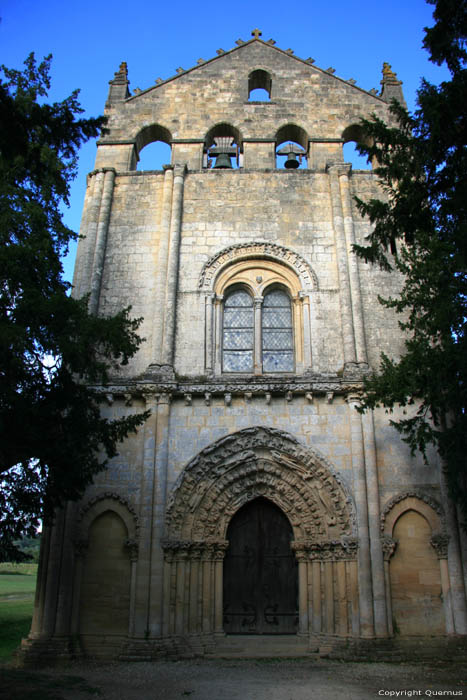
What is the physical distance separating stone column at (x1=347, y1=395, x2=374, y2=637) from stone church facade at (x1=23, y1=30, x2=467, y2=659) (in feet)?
0.09

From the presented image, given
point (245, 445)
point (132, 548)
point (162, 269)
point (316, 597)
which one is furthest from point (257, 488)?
point (162, 269)

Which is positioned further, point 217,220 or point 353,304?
point 217,220

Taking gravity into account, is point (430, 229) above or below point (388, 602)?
above

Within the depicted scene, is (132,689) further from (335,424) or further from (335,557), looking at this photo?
(335,424)

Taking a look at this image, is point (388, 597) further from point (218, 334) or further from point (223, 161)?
point (223, 161)

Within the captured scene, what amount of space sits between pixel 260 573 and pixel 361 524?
2405mm

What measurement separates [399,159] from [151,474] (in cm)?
753

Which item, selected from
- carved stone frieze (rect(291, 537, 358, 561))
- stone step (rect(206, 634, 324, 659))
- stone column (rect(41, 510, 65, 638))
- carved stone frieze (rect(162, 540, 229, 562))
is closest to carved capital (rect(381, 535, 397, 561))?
carved stone frieze (rect(291, 537, 358, 561))

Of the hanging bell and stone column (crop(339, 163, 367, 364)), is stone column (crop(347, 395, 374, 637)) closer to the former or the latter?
stone column (crop(339, 163, 367, 364))

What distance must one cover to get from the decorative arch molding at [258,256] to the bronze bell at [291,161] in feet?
10.6

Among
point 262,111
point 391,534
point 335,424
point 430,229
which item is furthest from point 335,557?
point 262,111

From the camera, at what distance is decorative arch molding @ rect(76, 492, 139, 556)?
12.2 metres

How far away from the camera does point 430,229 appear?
9844mm

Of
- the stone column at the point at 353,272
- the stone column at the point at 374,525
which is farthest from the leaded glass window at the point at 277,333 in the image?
the stone column at the point at 374,525
